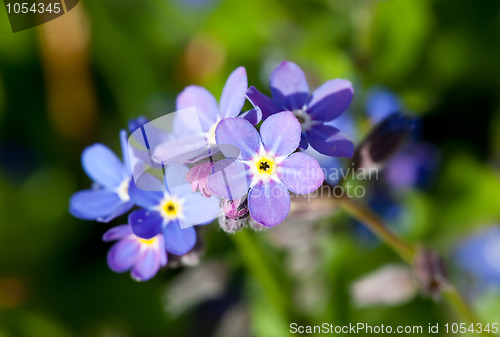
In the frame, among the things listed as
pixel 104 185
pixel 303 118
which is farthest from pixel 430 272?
pixel 104 185

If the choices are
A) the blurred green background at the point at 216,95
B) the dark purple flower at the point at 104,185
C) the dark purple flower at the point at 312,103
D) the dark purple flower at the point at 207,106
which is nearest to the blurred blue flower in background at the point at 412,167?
the blurred green background at the point at 216,95

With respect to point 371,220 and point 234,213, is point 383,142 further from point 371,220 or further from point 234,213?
point 234,213

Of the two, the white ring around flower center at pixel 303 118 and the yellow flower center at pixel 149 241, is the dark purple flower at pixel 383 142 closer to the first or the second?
the white ring around flower center at pixel 303 118

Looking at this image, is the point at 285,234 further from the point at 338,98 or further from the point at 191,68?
the point at 191,68

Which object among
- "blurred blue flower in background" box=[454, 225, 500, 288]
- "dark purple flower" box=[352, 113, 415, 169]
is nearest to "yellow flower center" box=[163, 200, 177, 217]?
"dark purple flower" box=[352, 113, 415, 169]

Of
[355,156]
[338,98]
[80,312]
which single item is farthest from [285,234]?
[80,312]
